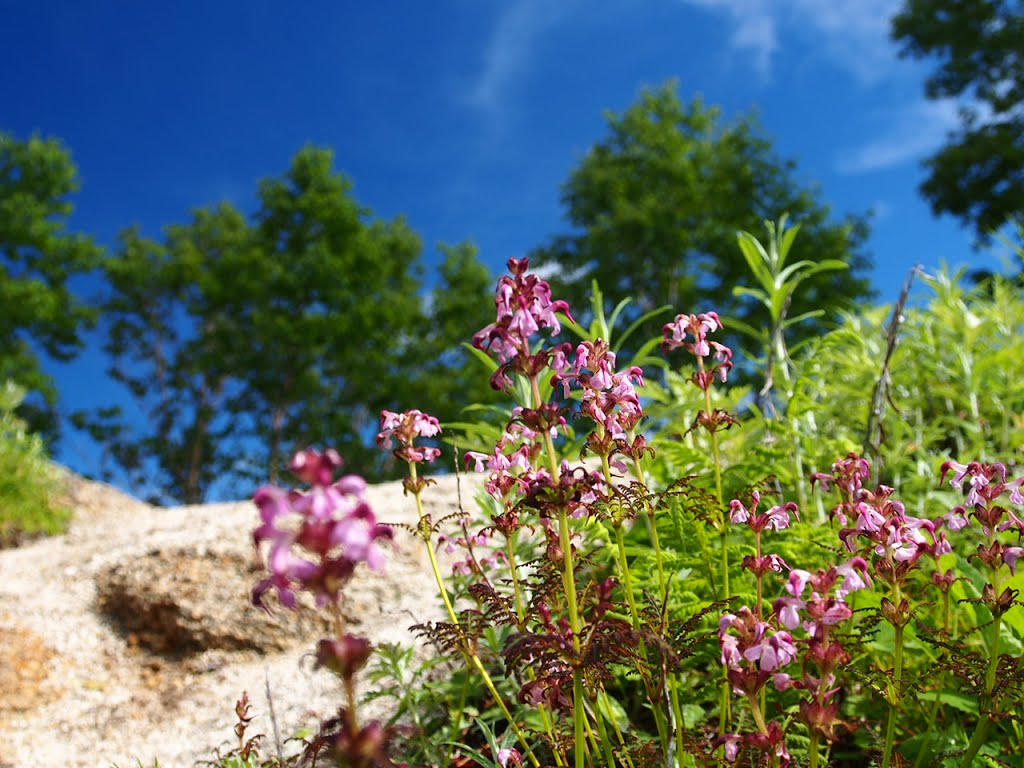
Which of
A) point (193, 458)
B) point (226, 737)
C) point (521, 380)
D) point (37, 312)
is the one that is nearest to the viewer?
point (521, 380)

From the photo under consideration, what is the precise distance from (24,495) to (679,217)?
20233mm

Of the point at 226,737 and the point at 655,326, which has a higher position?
the point at 655,326

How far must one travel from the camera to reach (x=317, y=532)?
→ 2.81 ft

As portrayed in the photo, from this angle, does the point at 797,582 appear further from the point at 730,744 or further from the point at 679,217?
the point at 679,217

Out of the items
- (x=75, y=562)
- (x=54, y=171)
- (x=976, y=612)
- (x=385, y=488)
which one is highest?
(x=54, y=171)

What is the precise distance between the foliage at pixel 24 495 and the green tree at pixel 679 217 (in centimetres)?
1581

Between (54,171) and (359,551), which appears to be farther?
(54,171)

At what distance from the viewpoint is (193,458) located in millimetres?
25344

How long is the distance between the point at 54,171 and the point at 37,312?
4873 mm

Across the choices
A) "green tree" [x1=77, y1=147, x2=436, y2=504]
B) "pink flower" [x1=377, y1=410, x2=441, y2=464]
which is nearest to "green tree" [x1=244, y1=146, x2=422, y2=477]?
"green tree" [x1=77, y1=147, x2=436, y2=504]

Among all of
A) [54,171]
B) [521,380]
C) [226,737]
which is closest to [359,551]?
[521,380]

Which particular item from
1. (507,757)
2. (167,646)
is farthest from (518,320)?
(167,646)

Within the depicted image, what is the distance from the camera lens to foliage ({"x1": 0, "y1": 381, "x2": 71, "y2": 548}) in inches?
337

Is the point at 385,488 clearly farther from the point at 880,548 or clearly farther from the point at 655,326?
the point at 655,326
